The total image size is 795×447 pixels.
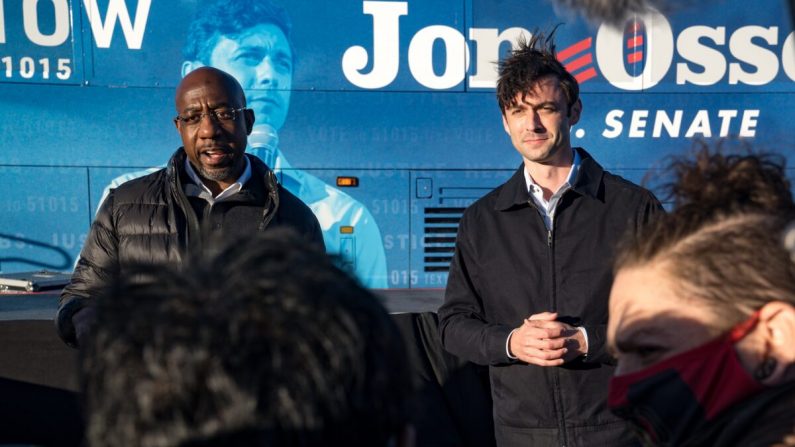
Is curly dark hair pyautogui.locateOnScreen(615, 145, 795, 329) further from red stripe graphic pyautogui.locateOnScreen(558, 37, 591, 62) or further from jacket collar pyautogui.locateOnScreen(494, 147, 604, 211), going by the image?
red stripe graphic pyautogui.locateOnScreen(558, 37, 591, 62)

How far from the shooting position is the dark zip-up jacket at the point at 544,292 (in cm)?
211

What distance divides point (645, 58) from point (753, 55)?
0.89m

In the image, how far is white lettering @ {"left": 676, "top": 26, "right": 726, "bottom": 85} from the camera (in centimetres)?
533

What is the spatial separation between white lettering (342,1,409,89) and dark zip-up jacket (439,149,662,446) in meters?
3.23

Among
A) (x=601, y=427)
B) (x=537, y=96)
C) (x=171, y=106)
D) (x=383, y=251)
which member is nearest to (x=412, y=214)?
(x=383, y=251)

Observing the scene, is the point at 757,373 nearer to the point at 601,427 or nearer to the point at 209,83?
the point at 601,427

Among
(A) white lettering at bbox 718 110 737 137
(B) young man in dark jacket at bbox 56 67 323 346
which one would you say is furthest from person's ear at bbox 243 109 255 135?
(A) white lettering at bbox 718 110 737 137

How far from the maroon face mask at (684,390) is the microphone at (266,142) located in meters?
4.43

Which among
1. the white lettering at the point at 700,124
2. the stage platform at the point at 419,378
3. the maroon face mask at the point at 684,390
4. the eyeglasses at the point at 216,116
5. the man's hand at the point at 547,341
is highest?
the white lettering at the point at 700,124

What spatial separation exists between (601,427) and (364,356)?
1.62 metres

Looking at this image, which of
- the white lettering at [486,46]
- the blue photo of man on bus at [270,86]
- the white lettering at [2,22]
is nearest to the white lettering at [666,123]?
the white lettering at [486,46]

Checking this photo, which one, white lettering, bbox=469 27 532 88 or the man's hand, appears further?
white lettering, bbox=469 27 532 88

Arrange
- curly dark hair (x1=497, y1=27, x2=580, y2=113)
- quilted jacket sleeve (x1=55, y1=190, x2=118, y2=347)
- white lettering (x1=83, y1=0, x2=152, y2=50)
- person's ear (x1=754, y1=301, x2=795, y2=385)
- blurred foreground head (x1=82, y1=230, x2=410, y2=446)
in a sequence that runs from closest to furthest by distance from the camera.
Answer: blurred foreground head (x1=82, y1=230, x2=410, y2=446), person's ear (x1=754, y1=301, x2=795, y2=385), quilted jacket sleeve (x1=55, y1=190, x2=118, y2=347), curly dark hair (x1=497, y1=27, x2=580, y2=113), white lettering (x1=83, y1=0, x2=152, y2=50)

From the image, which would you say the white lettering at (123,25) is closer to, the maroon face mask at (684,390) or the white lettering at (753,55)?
the white lettering at (753,55)
